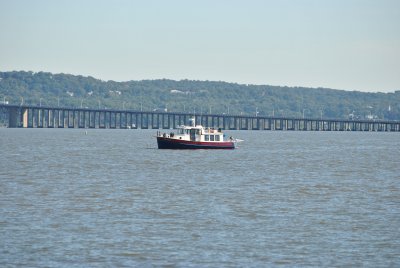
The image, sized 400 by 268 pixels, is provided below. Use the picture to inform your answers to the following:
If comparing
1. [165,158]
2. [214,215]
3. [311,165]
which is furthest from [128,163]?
[214,215]

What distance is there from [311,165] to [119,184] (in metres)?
35.4

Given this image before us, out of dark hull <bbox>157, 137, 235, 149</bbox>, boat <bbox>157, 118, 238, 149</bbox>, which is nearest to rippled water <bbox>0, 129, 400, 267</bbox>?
dark hull <bbox>157, 137, 235, 149</bbox>

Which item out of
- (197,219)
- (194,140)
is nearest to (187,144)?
(194,140)

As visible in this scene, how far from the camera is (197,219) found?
48.8 metres

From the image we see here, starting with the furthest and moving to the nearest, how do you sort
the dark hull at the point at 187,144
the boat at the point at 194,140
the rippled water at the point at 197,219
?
the boat at the point at 194,140, the dark hull at the point at 187,144, the rippled water at the point at 197,219

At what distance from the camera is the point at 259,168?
9350 cm

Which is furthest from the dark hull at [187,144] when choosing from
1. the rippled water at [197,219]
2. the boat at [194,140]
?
the rippled water at [197,219]

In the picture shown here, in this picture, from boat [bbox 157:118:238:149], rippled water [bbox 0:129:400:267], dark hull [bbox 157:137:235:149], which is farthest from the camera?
boat [bbox 157:118:238:149]

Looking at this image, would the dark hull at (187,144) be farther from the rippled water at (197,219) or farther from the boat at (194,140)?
the rippled water at (197,219)

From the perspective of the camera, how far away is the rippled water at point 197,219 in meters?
38.8

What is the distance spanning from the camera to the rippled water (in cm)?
3878

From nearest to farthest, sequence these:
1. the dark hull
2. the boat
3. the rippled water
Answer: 1. the rippled water
2. the dark hull
3. the boat

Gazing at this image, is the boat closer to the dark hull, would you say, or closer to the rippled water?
the dark hull

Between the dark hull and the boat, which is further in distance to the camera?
the boat
